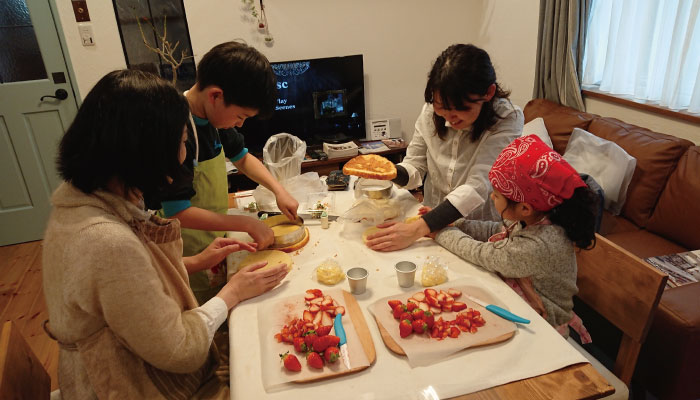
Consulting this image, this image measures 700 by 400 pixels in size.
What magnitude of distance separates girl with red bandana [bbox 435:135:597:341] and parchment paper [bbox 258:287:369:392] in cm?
51

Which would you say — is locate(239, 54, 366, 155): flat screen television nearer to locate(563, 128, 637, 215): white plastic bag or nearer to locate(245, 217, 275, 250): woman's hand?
locate(563, 128, 637, 215): white plastic bag

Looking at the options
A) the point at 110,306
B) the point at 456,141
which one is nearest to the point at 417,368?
the point at 110,306

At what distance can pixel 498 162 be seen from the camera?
4.20ft

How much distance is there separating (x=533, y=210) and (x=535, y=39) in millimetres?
2829

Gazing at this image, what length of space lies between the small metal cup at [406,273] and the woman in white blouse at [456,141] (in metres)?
0.18

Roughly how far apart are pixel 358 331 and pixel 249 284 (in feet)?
1.21

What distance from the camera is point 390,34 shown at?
4.06 metres

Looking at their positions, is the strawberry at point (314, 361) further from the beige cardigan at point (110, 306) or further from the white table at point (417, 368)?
the beige cardigan at point (110, 306)

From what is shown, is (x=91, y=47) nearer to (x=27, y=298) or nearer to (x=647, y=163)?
(x=27, y=298)

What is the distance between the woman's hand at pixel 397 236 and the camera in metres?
1.49

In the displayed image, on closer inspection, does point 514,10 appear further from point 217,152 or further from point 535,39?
point 217,152

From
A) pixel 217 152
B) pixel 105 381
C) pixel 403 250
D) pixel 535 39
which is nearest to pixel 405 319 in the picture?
pixel 403 250

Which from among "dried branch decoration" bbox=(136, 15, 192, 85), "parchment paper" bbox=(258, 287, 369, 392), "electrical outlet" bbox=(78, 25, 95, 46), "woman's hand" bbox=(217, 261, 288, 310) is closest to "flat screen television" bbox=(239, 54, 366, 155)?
"dried branch decoration" bbox=(136, 15, 192, 85)

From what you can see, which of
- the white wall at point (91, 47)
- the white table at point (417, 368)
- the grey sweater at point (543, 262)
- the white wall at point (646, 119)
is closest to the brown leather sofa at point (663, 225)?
the white wall at point (646, 119)
